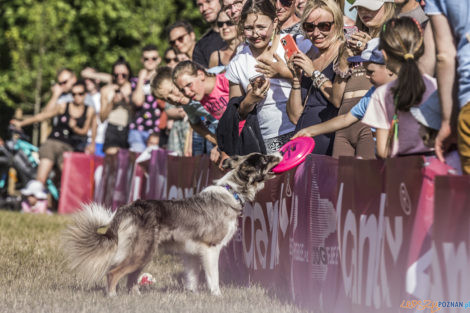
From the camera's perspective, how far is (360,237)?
575 cm

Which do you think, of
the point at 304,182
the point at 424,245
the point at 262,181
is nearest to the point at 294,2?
the point at 262,181

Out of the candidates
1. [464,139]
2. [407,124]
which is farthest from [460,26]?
[464,139]

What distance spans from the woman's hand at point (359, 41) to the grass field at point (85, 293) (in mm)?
2162

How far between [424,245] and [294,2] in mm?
4724

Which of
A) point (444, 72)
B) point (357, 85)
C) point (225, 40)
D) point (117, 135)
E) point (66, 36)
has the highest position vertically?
point (66, 36)

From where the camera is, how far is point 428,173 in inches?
189

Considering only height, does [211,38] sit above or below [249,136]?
above

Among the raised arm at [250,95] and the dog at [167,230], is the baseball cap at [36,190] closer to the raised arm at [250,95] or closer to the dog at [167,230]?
the raised arm at [250,95]

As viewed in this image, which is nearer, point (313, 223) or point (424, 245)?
point (424, 245)

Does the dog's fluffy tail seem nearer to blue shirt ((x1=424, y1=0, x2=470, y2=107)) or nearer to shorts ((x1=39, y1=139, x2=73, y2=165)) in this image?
blue shirt ((x1=424, y1=0, x2=470, y2=107))

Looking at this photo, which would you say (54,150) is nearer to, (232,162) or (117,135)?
(117,135)

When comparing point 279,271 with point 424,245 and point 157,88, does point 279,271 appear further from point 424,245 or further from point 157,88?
point 157,88

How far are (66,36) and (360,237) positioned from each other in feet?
84.9

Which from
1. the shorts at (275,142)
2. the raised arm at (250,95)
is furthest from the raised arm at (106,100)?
the shorts at (275,142)
